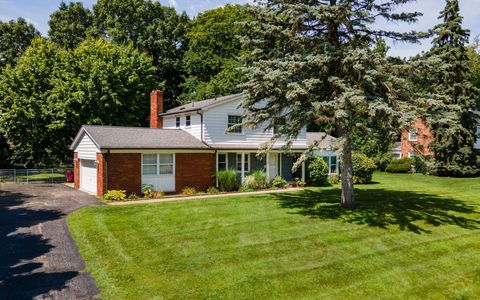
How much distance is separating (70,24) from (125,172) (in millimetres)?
33420

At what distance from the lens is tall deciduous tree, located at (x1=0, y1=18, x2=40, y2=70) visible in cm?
4422

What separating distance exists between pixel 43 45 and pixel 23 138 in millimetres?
8825

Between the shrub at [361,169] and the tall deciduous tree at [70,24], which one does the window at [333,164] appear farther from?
the tall deciduous tree at [70,24]

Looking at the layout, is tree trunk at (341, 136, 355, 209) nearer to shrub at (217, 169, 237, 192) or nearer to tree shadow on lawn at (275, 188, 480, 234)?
tree shadow on lawn at (275, 188, 480, 234)

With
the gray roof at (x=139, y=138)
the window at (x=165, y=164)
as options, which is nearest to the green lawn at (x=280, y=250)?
the window at (x=165, y=164)

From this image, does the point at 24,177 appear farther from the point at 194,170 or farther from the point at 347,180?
the point at 347,180

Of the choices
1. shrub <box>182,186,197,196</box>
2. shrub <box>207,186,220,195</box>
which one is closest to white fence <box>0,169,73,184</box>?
shrub <box>182,186,197,196</box>

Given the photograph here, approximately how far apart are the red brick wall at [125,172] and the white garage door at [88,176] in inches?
94.7

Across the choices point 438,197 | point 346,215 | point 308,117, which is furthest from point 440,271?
point 438,197

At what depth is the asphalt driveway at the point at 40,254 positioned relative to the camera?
27.5 ft

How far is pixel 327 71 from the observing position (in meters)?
15.2

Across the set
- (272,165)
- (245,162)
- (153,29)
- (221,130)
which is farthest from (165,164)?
(153,29)

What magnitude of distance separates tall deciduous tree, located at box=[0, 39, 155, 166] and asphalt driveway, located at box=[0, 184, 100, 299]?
12.6 meters

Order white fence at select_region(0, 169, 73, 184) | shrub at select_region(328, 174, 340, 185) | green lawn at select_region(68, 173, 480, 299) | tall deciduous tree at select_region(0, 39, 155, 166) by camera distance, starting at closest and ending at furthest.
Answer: green lawn at select_region(68, 173, 480, 299) → shrub at select_region(328, 174, 340, 185) → white fence at select_region(0, 169, 73, 184) → tall deciduous tree at select_region(0, 39, 155, 166)
